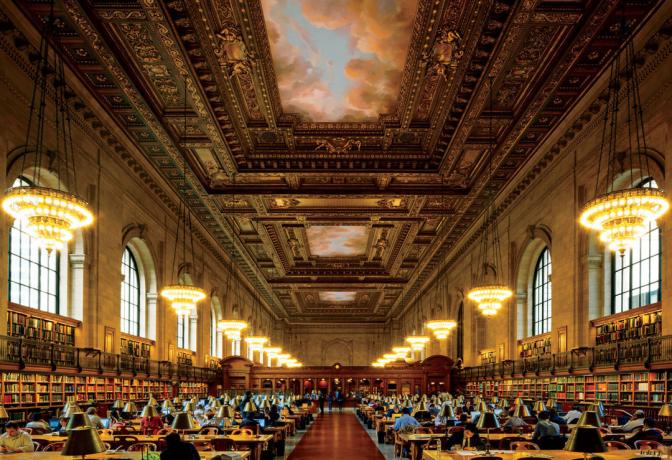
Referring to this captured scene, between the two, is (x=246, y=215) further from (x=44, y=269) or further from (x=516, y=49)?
(x=516, y=49)

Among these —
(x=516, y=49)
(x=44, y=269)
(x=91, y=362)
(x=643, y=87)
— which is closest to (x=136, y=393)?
(x=91, y=362)

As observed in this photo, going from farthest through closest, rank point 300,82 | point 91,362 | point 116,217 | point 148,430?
point 116,217
point 91,362
point 300,82
point 148,430

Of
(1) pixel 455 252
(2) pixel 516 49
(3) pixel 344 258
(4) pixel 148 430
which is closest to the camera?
(4) pixel 148 430

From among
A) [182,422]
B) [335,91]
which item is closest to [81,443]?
[182,422]

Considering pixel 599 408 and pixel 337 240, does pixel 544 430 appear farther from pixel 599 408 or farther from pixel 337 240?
pixel 337 240

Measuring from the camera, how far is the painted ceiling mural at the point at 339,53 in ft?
40.1

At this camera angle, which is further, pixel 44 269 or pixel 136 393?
pixel 136 393

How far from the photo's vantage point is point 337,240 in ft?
102

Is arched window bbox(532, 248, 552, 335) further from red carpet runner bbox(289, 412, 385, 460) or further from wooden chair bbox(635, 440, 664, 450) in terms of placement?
wooden chair bbox(635, 440, 664, 450)

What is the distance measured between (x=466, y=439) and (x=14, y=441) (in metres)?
6.12

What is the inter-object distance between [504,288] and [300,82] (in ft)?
25.7

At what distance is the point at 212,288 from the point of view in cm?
3212

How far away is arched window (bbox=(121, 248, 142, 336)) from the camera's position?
2048 centimetres

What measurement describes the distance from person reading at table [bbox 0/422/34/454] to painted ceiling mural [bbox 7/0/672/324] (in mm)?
6368
